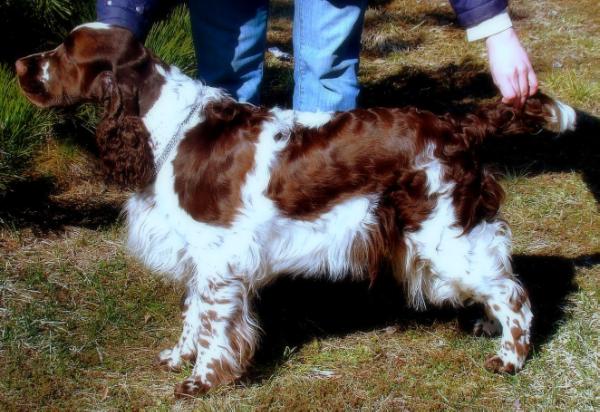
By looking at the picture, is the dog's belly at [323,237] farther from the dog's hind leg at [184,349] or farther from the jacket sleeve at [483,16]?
the jacket sleeve at [483,16]

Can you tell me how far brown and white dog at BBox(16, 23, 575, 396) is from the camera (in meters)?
3.19

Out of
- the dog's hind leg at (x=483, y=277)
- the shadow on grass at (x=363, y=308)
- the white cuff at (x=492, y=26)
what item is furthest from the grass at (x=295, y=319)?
Result: the white cuff at (x=492, y=26)

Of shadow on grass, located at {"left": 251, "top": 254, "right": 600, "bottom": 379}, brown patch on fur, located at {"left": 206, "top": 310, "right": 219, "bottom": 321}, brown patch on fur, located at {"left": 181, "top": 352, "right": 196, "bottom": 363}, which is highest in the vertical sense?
brown patch on fur, located at {"left": 206, "top": 310, "right": 219, "bottom": 321}

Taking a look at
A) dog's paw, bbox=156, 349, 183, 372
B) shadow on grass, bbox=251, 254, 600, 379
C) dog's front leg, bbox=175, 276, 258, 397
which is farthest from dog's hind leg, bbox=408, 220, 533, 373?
dog's paw, bbox=156, 349, 183, 372

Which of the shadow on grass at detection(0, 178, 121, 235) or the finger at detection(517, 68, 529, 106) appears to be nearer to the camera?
the finger at detection(517, 68, 529, 106)

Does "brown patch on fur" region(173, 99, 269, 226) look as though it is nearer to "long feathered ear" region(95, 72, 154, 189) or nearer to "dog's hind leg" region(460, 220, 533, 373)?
"long feathered ear" region(95, 72, 154, 189)

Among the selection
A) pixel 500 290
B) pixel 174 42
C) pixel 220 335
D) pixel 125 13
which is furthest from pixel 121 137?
pixel 174 42

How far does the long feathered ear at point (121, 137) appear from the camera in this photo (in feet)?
10.5

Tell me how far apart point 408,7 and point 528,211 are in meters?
4.13

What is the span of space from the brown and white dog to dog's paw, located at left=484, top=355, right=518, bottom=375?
30 centimetres

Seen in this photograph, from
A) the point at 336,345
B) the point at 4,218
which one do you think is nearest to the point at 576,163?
the point at 336,345

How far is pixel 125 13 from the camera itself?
133 inches

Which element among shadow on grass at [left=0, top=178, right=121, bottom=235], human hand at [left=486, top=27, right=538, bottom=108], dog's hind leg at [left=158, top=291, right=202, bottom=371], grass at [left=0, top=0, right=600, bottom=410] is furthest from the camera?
shadow on grass at [left=0, top=178, right=121, bottom=235]

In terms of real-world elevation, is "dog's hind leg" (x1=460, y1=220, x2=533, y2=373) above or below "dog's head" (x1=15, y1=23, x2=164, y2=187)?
below
